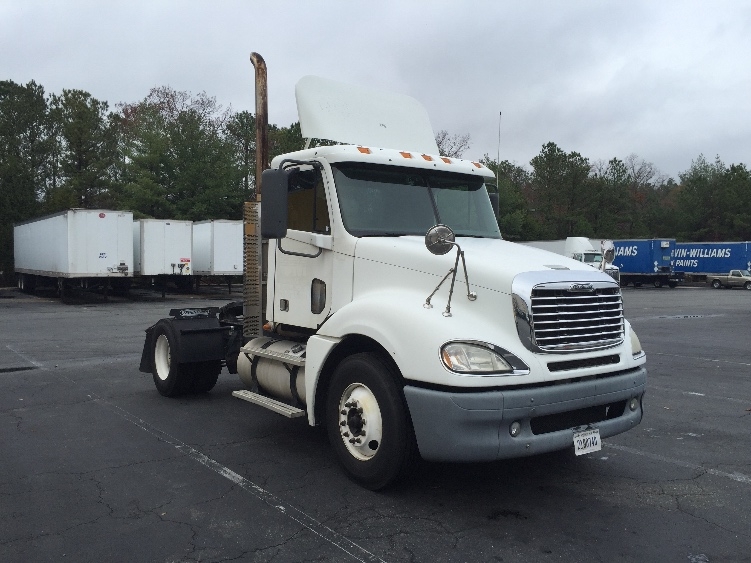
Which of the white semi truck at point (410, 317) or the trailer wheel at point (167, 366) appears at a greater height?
the white semi truck at point (410, 317)

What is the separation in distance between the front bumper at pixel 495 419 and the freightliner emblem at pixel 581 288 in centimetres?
64

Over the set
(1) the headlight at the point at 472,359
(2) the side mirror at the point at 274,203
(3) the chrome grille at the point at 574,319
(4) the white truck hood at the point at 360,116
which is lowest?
(1) the headlight at the point at 472,359

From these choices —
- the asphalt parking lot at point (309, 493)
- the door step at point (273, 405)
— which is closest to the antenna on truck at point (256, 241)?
the door step at point (273, 405)

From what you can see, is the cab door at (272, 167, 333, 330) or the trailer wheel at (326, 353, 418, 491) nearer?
the trailer wheel at (326, 353, 418, 491)

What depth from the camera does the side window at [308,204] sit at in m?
5.70

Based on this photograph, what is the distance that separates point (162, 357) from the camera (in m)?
8.34

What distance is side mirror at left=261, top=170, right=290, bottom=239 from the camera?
5.34m

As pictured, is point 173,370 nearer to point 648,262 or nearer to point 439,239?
point 439,239

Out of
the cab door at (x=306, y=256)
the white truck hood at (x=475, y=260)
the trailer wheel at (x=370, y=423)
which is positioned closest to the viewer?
the trailer wheel at (x=370, y=423)

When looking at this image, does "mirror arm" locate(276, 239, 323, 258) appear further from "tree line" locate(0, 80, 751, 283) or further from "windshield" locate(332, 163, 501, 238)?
"tree line" locate(0, 80, 751, 283)

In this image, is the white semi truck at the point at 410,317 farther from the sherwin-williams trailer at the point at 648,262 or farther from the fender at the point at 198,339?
the sherwin-williams trailer at the point at 648,262

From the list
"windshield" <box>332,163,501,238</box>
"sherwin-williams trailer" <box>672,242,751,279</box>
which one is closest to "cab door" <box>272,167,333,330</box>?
"windshield" <box>332,163,501,238</box>

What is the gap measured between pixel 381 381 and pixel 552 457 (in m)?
2.08

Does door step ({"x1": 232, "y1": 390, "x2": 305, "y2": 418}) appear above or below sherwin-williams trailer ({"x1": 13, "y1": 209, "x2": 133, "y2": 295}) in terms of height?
below
